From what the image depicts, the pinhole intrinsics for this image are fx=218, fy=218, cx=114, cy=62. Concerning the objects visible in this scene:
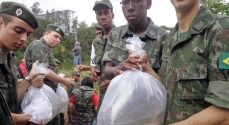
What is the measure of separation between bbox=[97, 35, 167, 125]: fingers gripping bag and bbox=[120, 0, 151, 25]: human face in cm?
84

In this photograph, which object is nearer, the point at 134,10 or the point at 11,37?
the point at 11,37

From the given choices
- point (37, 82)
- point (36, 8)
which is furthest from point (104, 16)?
point (36, 8)

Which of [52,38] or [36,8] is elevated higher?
[36,8]

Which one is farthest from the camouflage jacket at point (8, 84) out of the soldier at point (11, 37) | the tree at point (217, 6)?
the tree at point (217, 6)

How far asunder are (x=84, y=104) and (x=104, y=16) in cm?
204

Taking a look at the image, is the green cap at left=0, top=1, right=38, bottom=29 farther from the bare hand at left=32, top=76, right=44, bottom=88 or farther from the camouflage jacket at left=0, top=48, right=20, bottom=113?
the bare hand at left=32, top=76, right=44, bottom=88

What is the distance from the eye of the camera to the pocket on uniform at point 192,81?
127cm

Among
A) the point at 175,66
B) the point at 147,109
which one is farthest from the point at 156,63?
the point at 147,109

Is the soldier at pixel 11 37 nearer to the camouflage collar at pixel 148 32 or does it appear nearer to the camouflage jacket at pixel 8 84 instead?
the camouflage jacket at pixel 8 84

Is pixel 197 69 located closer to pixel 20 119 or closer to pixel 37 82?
pixel 20 119

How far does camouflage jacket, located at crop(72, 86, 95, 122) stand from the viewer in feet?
14.8

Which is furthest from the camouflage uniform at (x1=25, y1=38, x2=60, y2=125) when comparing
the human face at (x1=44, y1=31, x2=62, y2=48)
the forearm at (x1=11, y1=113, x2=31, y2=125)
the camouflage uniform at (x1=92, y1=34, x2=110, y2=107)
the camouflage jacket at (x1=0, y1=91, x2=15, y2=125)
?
the camouflage jacket at (x1=0, y1=91, x2=15, y2=125)

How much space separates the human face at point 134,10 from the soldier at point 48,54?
6.06 feet

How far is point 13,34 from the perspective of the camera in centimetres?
198
